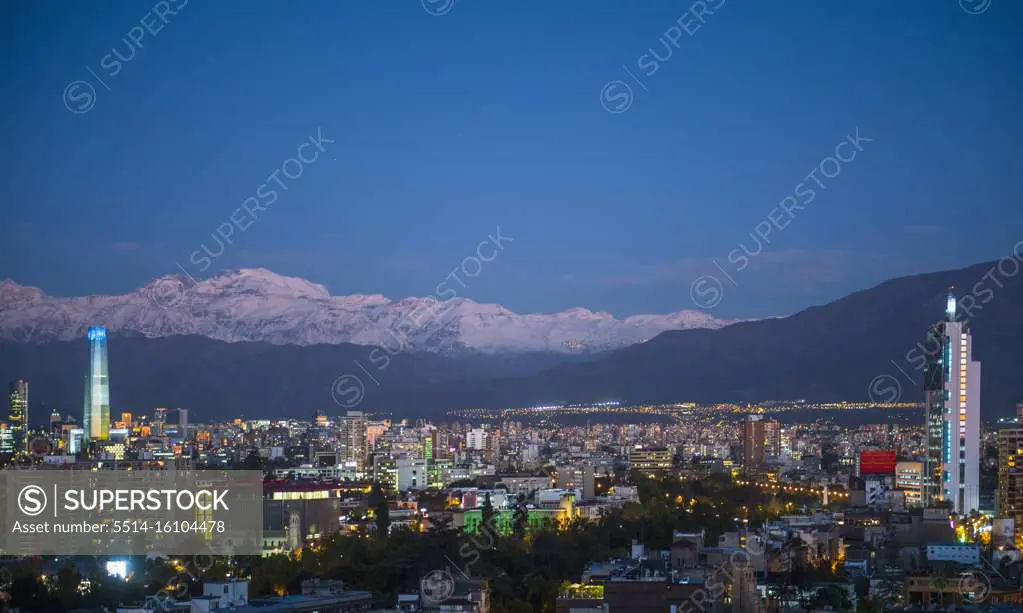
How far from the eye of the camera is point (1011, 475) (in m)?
38.9

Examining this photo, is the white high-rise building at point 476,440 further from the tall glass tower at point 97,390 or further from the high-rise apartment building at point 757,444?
the tall glass tower at point 97,390

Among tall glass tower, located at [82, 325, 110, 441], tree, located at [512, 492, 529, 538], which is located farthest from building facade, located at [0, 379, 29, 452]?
tree, located at [512, 492, 529, 538]

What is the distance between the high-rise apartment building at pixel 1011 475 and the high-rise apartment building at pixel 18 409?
3344 cm

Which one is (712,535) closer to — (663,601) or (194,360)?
(663,601)

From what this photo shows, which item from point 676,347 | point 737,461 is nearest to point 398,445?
point 737,461

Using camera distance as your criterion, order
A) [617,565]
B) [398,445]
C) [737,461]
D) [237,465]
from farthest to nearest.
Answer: [398,445] < [737,461] < [237,465] < [617,565]

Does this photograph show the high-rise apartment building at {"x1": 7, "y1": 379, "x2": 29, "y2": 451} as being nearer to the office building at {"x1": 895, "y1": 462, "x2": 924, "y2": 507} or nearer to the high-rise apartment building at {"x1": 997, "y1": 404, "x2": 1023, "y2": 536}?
the office building at {"x1": 895, "y1": 462, "x2": 924, "y2": 507}

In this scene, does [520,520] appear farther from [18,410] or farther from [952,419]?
[18,410]

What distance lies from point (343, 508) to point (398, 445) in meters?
27.9

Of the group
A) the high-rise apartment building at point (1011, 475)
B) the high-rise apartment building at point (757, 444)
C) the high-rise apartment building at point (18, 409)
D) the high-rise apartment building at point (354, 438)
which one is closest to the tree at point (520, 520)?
the high-rise apartment building at point (1011, 475)

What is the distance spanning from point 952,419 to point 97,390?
34.8m

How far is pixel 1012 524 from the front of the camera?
3394cm

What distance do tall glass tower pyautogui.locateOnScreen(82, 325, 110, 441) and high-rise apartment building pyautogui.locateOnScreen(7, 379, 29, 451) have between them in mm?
2260

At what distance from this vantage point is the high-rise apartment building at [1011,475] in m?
38.0
